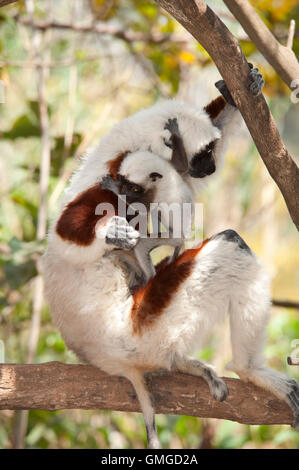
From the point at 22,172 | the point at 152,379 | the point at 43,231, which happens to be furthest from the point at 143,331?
the point at 22,172

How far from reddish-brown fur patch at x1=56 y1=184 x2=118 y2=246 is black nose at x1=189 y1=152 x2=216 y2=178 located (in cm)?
90

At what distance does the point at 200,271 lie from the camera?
3.65 meters

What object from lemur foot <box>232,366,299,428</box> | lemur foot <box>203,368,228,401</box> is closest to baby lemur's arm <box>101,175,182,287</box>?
lemur foot <box>203,368,228,401</box>

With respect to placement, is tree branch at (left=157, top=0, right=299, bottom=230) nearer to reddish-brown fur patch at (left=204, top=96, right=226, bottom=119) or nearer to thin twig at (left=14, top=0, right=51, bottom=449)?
reddish-brown fur patch at (left=204, top=96, right=226, bottom=119)

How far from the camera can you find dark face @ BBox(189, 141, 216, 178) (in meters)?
4.30

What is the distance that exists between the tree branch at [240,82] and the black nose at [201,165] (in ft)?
2.77

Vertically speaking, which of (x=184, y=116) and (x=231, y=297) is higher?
(x=184, y=116)

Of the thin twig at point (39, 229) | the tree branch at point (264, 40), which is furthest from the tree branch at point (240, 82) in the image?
the thin twig at point (39, 229)

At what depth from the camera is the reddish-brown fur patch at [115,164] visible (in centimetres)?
386

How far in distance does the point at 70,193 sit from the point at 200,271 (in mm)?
1136

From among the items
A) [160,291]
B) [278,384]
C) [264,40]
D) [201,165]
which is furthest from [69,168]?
[278,384]

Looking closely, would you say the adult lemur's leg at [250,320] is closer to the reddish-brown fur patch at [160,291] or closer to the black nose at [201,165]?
the reddish-brown fur patch at [160,291]

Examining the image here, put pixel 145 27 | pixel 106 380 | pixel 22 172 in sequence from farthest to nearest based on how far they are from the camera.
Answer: pixel 145 27
pixel 22 172
pixel 106 380

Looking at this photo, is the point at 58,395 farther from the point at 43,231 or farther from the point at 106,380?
the point at 43,231
